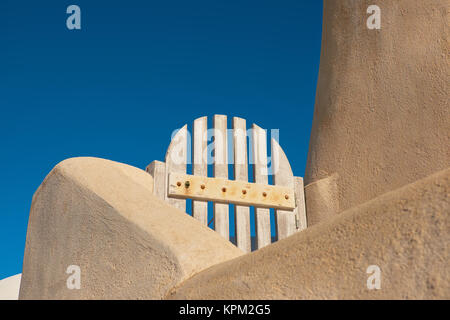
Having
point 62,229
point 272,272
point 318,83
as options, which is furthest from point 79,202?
point 318,83

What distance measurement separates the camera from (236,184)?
363 cm

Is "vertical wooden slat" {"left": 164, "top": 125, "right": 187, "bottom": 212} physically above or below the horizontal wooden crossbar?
above

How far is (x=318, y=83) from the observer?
3664 mm

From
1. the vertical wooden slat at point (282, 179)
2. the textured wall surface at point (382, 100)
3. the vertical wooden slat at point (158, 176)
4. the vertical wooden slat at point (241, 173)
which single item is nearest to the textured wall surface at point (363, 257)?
the textured wall surface at point (382, 100)

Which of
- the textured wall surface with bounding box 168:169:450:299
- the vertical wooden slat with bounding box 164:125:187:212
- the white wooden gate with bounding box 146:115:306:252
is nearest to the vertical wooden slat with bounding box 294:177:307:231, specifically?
the white wooden gate with bounding box 146:115:306:252

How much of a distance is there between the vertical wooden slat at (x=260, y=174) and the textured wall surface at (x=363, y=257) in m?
2.07

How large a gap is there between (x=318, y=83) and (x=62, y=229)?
204cm

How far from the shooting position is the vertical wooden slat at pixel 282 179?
3.72m

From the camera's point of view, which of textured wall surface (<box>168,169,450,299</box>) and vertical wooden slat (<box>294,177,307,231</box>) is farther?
vertical wooden slat (<box>294,177,307,231</box>)

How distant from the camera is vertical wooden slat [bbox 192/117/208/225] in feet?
11.5

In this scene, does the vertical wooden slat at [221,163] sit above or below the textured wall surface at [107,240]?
above

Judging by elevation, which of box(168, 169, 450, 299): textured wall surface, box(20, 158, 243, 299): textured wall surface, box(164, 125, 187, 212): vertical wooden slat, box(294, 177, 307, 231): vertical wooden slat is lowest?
box(168, 169, 450, 299): textured wall surface

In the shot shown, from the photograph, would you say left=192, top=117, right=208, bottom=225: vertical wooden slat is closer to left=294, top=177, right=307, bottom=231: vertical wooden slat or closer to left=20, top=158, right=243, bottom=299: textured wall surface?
left=294, top=177, right=307, bottom=231: vertical wooden slat

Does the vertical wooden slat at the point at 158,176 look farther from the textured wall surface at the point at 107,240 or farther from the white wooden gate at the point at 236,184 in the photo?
the textured wall surface at the point at 107,240
